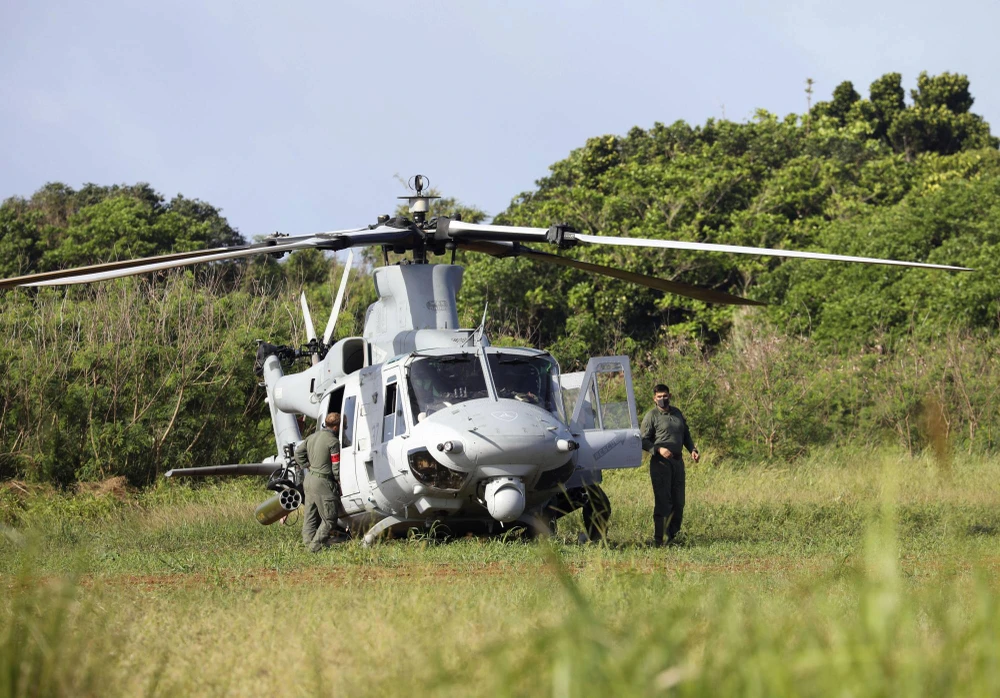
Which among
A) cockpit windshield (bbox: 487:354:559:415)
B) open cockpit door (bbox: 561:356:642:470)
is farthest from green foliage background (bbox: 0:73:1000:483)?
open cockpit door (bbox: 561:356:642:470)

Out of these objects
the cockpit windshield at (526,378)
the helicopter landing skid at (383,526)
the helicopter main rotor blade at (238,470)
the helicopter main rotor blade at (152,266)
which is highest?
the helicopter main rotor blade at (152,266)

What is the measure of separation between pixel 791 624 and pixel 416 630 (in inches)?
78.2

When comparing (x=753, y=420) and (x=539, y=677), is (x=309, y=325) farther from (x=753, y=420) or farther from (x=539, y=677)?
(x=539, y=677)

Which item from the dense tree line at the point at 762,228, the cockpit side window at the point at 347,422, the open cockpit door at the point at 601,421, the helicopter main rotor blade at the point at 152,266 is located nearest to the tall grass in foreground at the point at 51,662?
the helicopter main rotor blade at the point at 152,266

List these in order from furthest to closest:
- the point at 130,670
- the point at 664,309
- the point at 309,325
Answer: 1. the point at 664,309
2. the point at 309,325
3. the point at 130,670

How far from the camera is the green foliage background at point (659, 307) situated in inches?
819

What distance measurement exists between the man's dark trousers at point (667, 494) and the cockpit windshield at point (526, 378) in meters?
1.52

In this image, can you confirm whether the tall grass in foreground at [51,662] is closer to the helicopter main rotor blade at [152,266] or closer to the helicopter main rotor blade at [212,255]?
the helicopter main rotor blade at [212,255]

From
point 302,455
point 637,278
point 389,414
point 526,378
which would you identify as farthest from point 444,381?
point 302,455

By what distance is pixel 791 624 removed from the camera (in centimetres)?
378

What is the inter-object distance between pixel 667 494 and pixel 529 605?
7.21 m

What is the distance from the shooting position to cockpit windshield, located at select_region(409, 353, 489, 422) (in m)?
11.7

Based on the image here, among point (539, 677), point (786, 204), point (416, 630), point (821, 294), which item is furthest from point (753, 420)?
point (539, 677)

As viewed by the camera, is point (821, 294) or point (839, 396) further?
point (821, 294)
